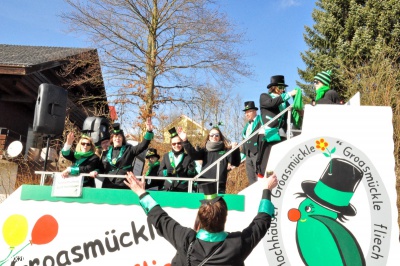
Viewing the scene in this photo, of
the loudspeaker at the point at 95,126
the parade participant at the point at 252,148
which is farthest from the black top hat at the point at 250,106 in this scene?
the loudspeaker at the point at 95,126

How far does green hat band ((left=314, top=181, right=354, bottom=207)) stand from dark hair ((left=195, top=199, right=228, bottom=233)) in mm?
2535

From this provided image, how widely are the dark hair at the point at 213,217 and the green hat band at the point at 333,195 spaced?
2.53 meters

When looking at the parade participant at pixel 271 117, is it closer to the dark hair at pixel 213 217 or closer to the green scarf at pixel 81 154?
the green scarf at pixel 81 154

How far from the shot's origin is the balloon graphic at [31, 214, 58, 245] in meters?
5.18

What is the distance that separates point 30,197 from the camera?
529 cm

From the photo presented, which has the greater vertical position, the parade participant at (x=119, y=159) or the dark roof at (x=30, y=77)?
the dark roof at (x=30, y=77)

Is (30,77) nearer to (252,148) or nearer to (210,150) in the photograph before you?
(210,150)

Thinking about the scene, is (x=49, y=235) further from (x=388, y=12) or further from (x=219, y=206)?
(x=388, y=12)

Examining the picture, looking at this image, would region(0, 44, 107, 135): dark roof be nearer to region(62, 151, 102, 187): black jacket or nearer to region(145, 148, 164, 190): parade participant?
region(145, 148, 164, 190): parade participant

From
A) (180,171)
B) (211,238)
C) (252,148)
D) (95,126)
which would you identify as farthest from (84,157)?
(95,126)

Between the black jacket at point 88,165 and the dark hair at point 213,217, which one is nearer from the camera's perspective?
the dark hair at point 213,217

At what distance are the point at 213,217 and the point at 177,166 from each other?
331cm

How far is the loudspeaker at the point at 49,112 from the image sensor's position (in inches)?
248

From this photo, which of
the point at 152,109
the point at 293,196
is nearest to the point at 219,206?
the point at 293,196
